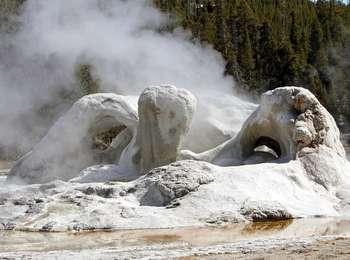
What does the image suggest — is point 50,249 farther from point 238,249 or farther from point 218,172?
point 218,172

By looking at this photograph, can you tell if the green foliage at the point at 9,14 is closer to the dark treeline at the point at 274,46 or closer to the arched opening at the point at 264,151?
the dark treeline at the point at 274,46

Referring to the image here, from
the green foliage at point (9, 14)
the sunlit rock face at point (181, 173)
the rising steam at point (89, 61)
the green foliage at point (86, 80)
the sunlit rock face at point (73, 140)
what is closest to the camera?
the sunlit rock face at point (181, 173)

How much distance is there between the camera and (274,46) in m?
38.1

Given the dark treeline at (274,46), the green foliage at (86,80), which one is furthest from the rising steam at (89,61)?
the dark treeline at (274,46)

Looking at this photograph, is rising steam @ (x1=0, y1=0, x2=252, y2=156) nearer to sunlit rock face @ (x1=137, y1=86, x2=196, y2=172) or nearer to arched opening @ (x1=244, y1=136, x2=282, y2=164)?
arched opening @ (x1=244, y1=136, x2=282, y2=164)

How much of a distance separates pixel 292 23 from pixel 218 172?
34.6 m

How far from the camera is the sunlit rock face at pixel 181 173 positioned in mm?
8406

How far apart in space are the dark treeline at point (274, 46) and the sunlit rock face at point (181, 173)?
60.6 feet

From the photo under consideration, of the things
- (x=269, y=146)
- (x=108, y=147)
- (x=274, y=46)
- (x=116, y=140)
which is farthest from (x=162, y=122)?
(x=274, y=46)

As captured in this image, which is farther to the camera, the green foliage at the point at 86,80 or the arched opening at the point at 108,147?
the green foliage at the point at 86,80

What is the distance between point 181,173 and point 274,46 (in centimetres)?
2987

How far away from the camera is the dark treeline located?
35062mm

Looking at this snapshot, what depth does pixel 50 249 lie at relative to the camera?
21.4 feet

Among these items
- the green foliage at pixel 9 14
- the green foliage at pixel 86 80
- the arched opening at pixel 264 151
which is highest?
the green foliage at pixel 9 14
